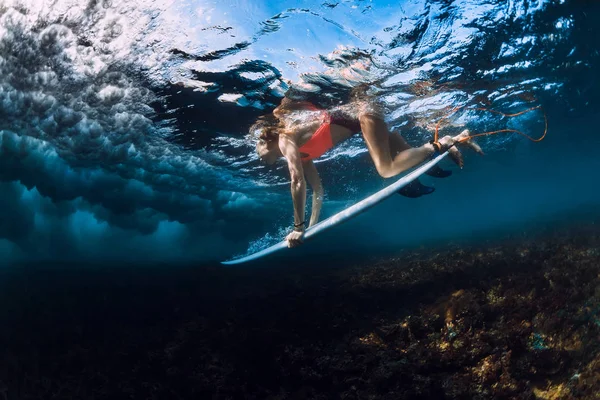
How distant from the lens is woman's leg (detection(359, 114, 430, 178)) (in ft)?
18.6

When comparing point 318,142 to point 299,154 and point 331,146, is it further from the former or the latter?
point 299,154

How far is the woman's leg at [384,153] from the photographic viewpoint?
5684 millimetres

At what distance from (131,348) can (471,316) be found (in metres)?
8.09

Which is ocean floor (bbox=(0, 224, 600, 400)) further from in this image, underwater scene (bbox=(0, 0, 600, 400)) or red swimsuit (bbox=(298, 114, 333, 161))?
red swimsuit (bbox=(298, 114, 333, 161))

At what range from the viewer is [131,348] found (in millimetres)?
8164

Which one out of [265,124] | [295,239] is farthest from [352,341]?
[265,124]

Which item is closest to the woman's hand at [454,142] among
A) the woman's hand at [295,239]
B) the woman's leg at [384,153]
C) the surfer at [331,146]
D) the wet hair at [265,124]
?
the surfer at [331,146]

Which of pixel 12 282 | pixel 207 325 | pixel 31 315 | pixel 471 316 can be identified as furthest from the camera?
pixel 12 282

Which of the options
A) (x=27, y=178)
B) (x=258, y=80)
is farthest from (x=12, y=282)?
(x=258, y=80)

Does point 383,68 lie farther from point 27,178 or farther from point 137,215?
point 137,215

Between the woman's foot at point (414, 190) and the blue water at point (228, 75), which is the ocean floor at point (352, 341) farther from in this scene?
the blue water at point (228, 75)

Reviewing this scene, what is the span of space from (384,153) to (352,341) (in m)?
3.92

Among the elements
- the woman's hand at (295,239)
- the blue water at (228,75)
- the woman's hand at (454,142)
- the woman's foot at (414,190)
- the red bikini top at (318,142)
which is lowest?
the woman's hand at (295,239)

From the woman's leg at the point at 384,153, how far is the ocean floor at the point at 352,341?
3.28 metres
